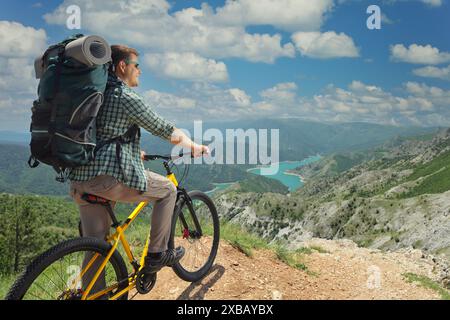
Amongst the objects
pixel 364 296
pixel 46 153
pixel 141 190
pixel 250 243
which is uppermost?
pixel 46 153

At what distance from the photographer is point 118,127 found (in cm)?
429

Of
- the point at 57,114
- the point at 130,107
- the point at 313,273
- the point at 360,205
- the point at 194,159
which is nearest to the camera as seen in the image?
the point at 57,114

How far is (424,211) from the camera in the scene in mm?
105000

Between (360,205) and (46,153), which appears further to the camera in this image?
(360,205)

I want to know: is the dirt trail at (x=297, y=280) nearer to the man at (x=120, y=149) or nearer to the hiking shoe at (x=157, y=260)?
the hiking shoe at (x=157, y=260)

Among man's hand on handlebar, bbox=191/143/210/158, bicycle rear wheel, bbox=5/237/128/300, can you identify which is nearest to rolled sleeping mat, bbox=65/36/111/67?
man's hand on handlebar, bbox=191/143/210/158

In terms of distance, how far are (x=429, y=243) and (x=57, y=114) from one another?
94.3m

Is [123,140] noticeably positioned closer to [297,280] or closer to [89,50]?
[89,50]

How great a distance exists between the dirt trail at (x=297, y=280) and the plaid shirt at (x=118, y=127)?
2.54 meters

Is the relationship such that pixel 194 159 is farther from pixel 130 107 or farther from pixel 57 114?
pixel 57 114

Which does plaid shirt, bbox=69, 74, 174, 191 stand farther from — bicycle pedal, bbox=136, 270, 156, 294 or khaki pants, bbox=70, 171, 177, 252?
bicycle pedal, bbox=136, 270, 156, 294

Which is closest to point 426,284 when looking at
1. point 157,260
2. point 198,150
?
point 157,260

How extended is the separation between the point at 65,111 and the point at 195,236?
349cm

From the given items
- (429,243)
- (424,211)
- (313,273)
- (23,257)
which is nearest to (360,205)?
(424,211)
